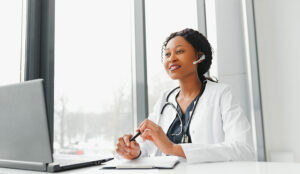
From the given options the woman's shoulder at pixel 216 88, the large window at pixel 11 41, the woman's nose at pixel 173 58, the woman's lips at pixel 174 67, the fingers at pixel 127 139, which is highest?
the large window at pixel 11 41

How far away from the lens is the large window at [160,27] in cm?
198

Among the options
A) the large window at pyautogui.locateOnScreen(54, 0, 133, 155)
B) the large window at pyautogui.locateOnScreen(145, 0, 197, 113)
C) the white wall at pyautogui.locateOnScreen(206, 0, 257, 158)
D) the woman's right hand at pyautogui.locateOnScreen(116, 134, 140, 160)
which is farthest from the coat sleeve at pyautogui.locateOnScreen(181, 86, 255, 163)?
the white wall at pyautogui.locateOnScreen(206, 0, 257, 158)

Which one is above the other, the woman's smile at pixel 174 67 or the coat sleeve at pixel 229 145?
the woman's smile at pixel 174 67

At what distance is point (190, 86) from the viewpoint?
1.46 metres

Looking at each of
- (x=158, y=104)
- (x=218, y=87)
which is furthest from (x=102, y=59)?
(x=218, y=87)

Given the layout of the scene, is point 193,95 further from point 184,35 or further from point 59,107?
point 59,107

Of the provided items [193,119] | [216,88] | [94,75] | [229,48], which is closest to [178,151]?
[193,119]

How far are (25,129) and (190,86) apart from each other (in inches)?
37.2

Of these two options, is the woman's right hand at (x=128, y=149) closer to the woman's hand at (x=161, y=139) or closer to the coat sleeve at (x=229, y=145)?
the woman's hand at (x=161, y=139)

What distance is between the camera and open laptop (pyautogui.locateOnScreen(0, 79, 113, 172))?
0.70 metres

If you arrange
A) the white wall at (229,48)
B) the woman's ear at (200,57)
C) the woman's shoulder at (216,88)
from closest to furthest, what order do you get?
the woman's shoulder at (216,88)
the woman's ear at (200,57)
the white wall at (229,48)

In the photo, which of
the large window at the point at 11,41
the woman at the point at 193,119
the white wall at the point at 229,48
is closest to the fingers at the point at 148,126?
the woman at the point at 193,119

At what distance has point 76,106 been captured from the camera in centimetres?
191

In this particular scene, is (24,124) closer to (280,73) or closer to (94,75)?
(94,75)
